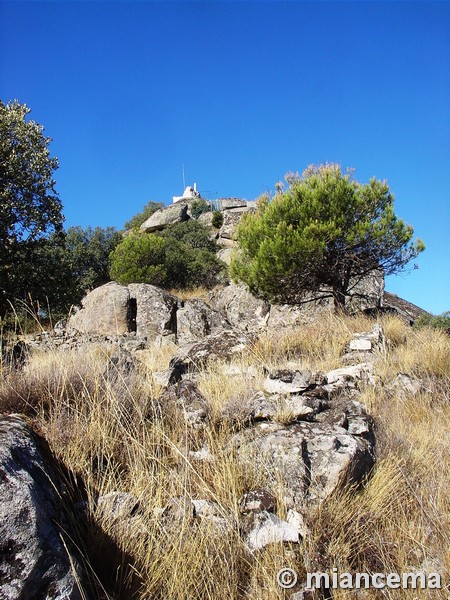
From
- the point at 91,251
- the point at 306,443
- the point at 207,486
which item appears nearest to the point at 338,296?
the point at 306,443

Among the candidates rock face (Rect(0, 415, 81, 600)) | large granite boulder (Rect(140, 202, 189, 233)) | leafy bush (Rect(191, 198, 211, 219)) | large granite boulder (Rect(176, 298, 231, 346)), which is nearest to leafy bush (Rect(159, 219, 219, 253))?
large granite boulder (Rect(140, 202, 189, 233))

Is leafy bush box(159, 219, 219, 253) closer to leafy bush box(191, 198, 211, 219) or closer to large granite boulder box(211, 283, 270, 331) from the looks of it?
leafy bush box(191, 198, 211, 219)

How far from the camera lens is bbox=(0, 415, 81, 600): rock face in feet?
5.64

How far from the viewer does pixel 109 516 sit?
245 centimetres

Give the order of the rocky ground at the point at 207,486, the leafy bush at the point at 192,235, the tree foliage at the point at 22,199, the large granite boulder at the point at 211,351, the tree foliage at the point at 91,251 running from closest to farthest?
1. the rocky ground at the point at 207,486
2. the large granite boulder at the point at 211,351
3. the tree foliage at the point at 22,199
4. the tree foliage at the point at 91,251
5. the leafy bush at the point at 192,235

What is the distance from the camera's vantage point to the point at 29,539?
181 cm

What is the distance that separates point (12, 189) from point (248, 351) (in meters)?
8.20

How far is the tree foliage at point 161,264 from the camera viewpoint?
20516mm

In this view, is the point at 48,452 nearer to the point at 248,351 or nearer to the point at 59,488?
the point at 59,488

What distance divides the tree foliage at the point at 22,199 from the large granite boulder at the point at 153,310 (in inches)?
175

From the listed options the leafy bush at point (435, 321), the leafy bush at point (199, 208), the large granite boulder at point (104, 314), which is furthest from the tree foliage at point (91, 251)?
the leafy bush at point (435, 321)

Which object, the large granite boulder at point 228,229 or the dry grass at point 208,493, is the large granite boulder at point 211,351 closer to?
the dry grass at point 208,493

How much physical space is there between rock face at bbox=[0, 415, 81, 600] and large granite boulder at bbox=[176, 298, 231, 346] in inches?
484

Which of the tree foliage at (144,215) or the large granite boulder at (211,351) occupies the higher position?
the tree foliage at (144,215)
